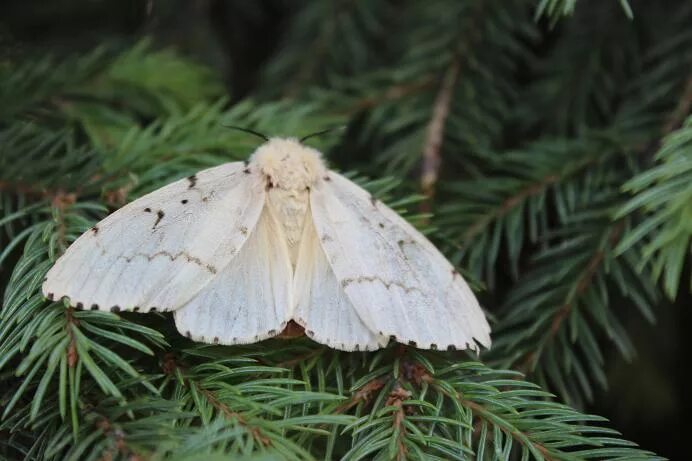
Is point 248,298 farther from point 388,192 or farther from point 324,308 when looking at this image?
point 388,192

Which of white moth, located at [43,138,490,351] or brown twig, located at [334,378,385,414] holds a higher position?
white moth, located at [43,138,490,351]

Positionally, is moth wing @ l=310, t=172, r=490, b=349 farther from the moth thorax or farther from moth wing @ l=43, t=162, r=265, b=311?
moth wing @ l=43, t=162, r=265, b=311

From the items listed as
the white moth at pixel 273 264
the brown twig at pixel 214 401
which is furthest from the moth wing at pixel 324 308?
the brown twig at pixel 214 401

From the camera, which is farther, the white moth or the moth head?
the moth head

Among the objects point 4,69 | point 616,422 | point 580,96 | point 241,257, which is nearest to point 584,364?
point 616,422

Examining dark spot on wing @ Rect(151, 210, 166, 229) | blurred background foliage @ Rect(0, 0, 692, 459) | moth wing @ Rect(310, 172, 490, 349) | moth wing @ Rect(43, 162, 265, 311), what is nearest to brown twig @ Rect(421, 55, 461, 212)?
blurred background foliage @ Rect(0, 0, 692, 459)

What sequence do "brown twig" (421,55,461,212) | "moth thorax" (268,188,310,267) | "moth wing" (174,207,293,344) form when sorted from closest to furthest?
"moth wing" (174,207,293,344), "moth thorax" (268,188,310,267), "brown twig" (421,55,461,212)

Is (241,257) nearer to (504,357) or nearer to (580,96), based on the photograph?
(504,357)
